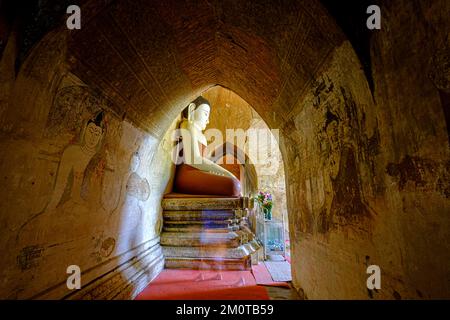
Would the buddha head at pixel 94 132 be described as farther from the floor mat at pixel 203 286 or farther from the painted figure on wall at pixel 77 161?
the floor mat at pixel 203 286

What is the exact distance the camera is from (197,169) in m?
4.09

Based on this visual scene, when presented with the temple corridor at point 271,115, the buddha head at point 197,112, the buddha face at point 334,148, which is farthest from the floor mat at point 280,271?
the buddha head at point 197,112

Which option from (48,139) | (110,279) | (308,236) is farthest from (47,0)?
(308,236)

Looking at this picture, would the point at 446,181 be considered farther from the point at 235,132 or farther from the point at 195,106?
the point at 235,132

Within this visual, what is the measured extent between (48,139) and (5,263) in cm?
73

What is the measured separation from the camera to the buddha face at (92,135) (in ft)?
5.35

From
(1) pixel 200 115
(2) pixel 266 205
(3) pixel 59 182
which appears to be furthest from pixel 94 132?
(2) pixel 266 205

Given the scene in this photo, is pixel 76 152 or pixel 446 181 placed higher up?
pixel 76 152

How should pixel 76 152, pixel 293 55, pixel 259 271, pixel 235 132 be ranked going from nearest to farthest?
pixel 76 152 < pixel 293 55 < pixel 259 271 < pixel 235 132

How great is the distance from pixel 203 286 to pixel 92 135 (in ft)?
7.49

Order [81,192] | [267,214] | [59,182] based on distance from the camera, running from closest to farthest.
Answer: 1. [59,182]
2. [81,192]
3. [267,214]

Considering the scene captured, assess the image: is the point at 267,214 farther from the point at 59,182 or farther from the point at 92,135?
the point at 59,182

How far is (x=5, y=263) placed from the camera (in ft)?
3.48

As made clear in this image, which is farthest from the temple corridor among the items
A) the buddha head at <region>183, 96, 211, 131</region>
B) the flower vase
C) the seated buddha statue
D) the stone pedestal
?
the flower vase
